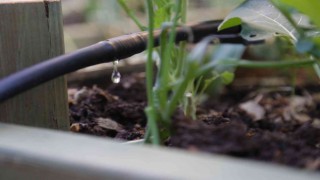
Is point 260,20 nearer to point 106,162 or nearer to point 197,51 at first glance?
point 197,51

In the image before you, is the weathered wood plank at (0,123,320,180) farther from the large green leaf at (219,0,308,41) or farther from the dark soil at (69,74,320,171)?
the large green leaf at (219,0,308,41)

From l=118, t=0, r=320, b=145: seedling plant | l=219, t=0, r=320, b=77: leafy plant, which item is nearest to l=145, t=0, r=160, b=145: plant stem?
l=118, t=0, r=320, b=145: seedling plant

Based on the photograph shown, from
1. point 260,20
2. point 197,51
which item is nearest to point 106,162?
point 197,51

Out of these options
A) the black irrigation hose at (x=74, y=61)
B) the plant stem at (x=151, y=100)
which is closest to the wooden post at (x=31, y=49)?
the black irrigation hose at (x=74, y=61)

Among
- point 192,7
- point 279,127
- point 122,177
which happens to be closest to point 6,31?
point 122,177

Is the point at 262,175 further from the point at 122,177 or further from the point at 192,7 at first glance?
the point at 192,7

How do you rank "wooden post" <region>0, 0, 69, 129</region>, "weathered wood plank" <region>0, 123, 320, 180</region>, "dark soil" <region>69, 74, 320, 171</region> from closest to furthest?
"weathered wood plank" <region>0, 123, 320, 180</region> → "dark soil" <region>69, 74, 320, 171</region> → "wooden post" <region>0, 0, 69, 129</region>

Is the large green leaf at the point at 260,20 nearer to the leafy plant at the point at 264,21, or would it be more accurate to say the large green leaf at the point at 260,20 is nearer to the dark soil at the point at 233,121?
the leafy plant at the point at 264,21
